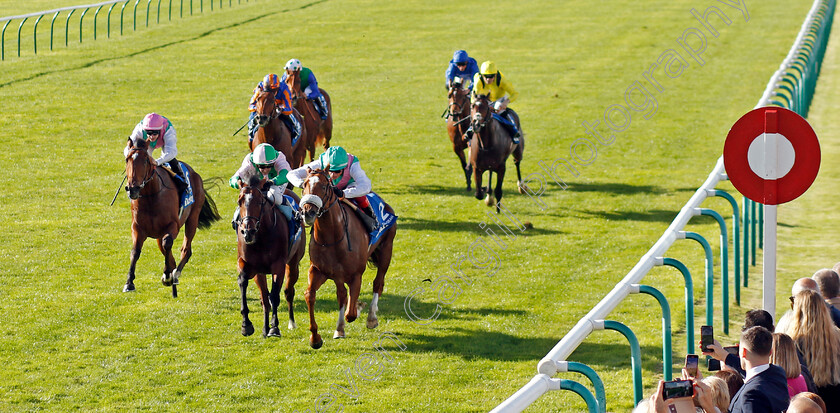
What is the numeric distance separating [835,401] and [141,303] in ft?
23.6

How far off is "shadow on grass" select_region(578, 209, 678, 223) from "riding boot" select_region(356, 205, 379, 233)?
5.83 metres

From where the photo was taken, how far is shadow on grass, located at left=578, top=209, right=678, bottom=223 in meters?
14.0

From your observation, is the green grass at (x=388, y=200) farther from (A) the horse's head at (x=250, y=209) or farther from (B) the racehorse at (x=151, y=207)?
(A) the horse's head at (x=250, y=209)

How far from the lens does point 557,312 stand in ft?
33.4

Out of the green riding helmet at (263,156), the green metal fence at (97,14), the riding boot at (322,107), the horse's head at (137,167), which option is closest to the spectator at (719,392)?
the green riding helmet at (263,156)

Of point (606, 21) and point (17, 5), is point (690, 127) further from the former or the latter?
point (17, 5)

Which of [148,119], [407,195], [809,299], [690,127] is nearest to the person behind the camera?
[809,299]

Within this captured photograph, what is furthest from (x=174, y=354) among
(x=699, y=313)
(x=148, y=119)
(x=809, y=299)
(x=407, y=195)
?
(x=407, y=195)

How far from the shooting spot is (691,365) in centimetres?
480

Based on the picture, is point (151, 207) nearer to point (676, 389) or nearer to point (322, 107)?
point (322, 107)

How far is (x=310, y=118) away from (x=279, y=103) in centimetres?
205

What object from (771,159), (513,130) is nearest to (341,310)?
(771,159)

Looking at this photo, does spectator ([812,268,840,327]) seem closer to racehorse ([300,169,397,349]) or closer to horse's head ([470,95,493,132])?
racehorse ([300,169,397,349])

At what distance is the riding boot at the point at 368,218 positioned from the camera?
356 inches
